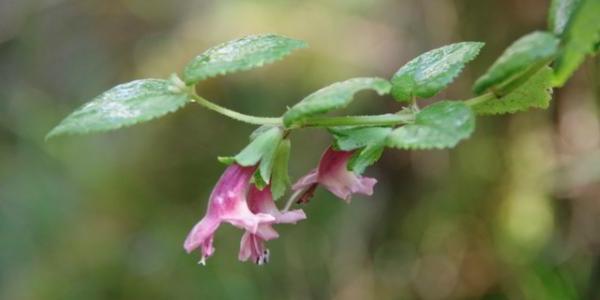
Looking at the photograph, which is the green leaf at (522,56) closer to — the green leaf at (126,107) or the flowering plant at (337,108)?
the flowering plant at (337,108)

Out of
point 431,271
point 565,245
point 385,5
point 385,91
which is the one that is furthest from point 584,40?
point 385,5

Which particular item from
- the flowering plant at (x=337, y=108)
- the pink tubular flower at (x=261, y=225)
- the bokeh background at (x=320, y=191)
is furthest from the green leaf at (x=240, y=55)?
the bokeh background at (x=320, y=191)

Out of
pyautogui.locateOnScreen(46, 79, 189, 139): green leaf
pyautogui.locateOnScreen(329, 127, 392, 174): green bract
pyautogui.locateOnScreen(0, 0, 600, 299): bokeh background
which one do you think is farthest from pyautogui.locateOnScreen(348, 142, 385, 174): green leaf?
pyautogui.locateOnScreen(0, 0, 600, 299): bokeh background

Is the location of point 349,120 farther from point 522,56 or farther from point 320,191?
point 320,191

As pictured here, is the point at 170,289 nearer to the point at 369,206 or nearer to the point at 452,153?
the point at 369,206

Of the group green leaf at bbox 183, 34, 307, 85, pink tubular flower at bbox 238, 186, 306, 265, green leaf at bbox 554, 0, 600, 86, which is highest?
green leaf at bbox 554, 0, 600, 86

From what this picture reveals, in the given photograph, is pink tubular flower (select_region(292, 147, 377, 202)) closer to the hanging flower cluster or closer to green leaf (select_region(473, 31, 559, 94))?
the hanging flower cluster
